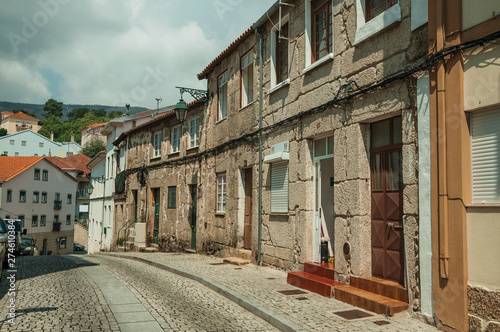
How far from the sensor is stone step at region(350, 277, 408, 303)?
653 centimetres

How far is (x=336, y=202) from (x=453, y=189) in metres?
2.75

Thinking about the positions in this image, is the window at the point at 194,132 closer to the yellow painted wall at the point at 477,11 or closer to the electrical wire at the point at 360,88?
the electrical wire at the point at 360,88

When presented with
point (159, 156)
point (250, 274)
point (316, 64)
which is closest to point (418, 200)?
point (316, 64)

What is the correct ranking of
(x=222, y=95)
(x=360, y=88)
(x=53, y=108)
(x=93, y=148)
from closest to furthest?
(x=360, y=88) → (x=222, y=95) → (x=93, y=148) → (x=53, y=108)

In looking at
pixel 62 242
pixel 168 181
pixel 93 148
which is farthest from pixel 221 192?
pixel 93 148

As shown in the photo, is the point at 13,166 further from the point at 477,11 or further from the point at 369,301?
the point at 477,11

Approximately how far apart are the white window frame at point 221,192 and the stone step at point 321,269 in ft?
18.2

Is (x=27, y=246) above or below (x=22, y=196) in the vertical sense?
below

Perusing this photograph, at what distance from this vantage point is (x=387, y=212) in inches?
286

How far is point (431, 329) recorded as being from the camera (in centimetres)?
571

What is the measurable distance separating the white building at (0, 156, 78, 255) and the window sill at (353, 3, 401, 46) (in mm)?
47731

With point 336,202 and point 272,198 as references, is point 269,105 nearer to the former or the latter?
point 272,198

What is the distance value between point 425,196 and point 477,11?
2446mm

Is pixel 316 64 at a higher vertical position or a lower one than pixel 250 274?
higher
